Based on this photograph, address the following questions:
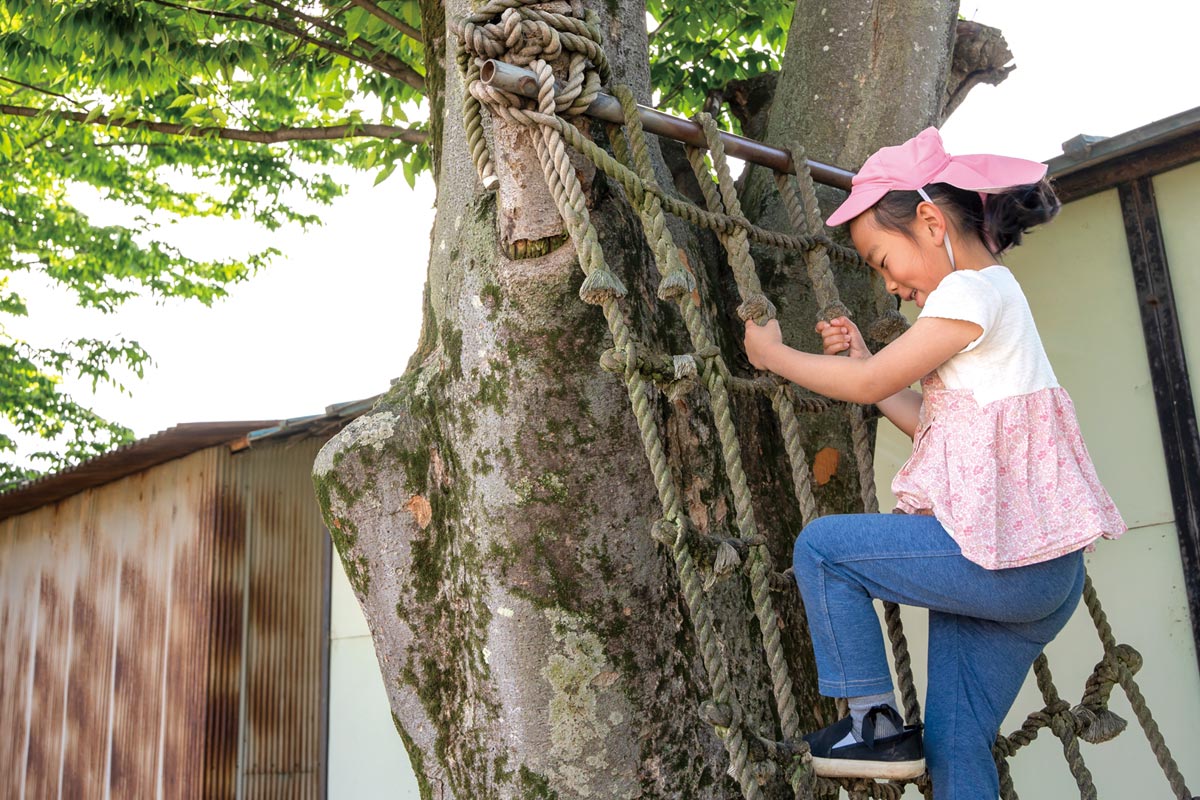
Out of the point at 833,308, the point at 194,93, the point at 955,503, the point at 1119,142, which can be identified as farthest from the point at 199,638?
the point at 955,503

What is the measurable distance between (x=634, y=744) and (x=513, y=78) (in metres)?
1.28

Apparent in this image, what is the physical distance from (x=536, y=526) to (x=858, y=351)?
86 cm

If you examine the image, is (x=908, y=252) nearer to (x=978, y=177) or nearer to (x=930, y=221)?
(x=930, y=221)

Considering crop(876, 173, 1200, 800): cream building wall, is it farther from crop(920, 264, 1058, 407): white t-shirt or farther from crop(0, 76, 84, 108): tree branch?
crop(0, 76, 84, 108): tree branch

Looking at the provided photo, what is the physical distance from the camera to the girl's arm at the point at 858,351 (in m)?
2.41

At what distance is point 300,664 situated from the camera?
719cm

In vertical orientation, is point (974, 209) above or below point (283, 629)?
above

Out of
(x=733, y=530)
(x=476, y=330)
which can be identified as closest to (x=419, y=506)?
(x=476, y=330)

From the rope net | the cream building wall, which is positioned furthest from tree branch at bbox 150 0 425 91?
the cream building wall

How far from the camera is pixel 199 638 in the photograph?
7.01m

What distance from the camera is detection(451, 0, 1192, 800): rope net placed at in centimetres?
188

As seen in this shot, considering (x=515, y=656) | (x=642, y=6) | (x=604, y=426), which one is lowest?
(x=515, y=656)

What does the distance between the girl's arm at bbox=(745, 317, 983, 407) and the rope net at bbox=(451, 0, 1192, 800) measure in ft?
0.40

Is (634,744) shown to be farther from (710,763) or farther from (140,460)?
(140,460)
